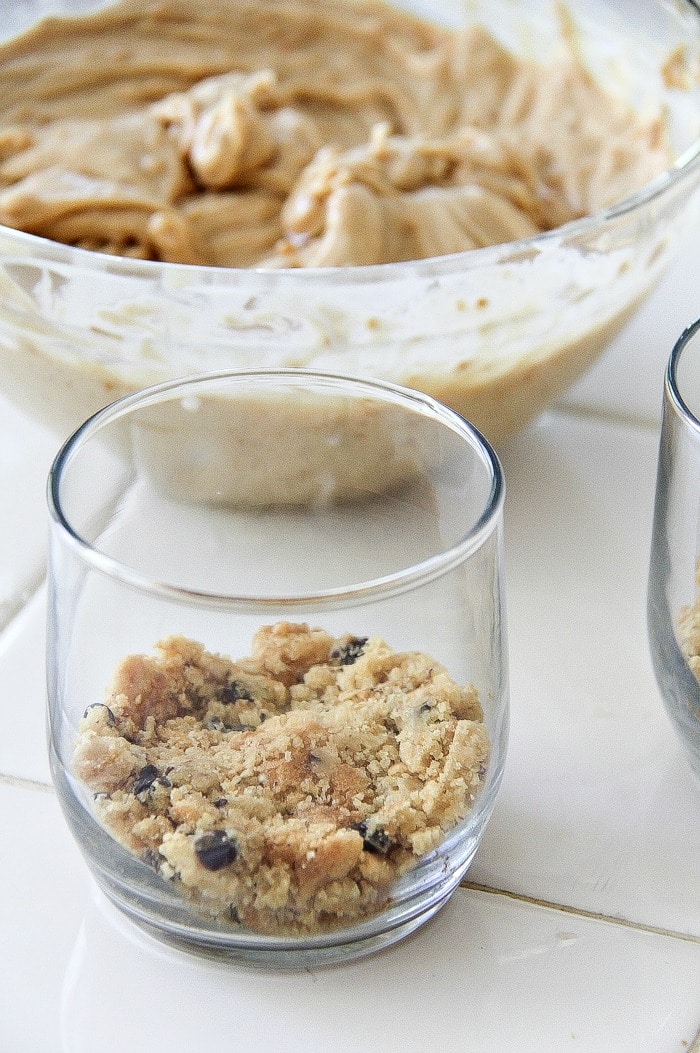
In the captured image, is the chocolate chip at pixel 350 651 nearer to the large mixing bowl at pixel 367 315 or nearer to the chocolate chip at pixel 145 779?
the chocolate chip at pixel 145 779

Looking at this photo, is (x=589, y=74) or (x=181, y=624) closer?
(x=181, y=624)

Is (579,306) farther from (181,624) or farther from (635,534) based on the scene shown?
(181,624)

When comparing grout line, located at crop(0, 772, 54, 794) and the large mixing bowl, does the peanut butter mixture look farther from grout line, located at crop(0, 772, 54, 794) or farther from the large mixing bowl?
grout line, located at crop(0, 772, 54, 794)

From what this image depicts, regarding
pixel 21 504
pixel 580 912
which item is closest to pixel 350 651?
pixel 580 912

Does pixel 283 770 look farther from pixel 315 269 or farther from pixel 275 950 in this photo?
pixel 315 269

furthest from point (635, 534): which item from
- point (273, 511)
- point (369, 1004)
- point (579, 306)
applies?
point (369, 1004)
